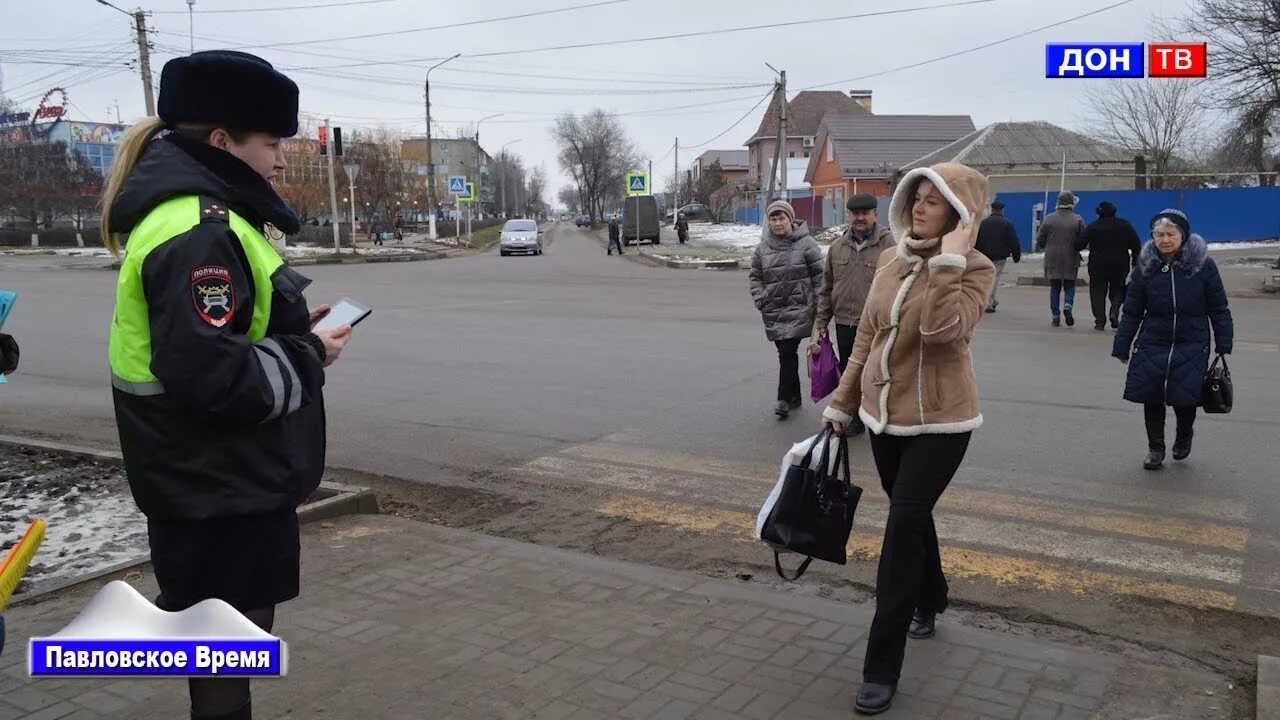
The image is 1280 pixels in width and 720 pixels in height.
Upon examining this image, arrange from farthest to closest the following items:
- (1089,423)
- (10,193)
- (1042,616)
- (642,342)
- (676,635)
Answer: (10,193) → (642,342) → (1089,423) → (1042,616) → (676,635)

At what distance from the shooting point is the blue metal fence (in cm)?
3083

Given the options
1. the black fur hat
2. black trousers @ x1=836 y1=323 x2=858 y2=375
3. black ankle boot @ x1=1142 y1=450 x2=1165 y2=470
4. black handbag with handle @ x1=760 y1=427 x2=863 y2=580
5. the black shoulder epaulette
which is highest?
the black fur hat

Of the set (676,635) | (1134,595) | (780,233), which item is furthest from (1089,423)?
(676,635)

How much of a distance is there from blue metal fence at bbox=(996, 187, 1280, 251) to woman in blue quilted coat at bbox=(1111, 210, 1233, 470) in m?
25.6

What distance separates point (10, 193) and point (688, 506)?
63.0 m

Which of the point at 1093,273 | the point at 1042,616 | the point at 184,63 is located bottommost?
the point at 1042,616

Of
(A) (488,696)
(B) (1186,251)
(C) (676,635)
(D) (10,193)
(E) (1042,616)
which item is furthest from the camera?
(D) (10,193)

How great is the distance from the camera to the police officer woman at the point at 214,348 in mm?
2137

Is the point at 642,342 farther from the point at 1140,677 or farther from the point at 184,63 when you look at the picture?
the point at 184,63

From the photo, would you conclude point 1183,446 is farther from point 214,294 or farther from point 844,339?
→ point 214,294

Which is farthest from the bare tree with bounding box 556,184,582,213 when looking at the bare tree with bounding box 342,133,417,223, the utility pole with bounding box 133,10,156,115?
the utility pole with bounding box 133,10,156,115

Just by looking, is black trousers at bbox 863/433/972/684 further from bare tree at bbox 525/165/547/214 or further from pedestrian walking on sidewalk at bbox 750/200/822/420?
bare tree at bbox 525/165/547/214

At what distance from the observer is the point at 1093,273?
533 inches
